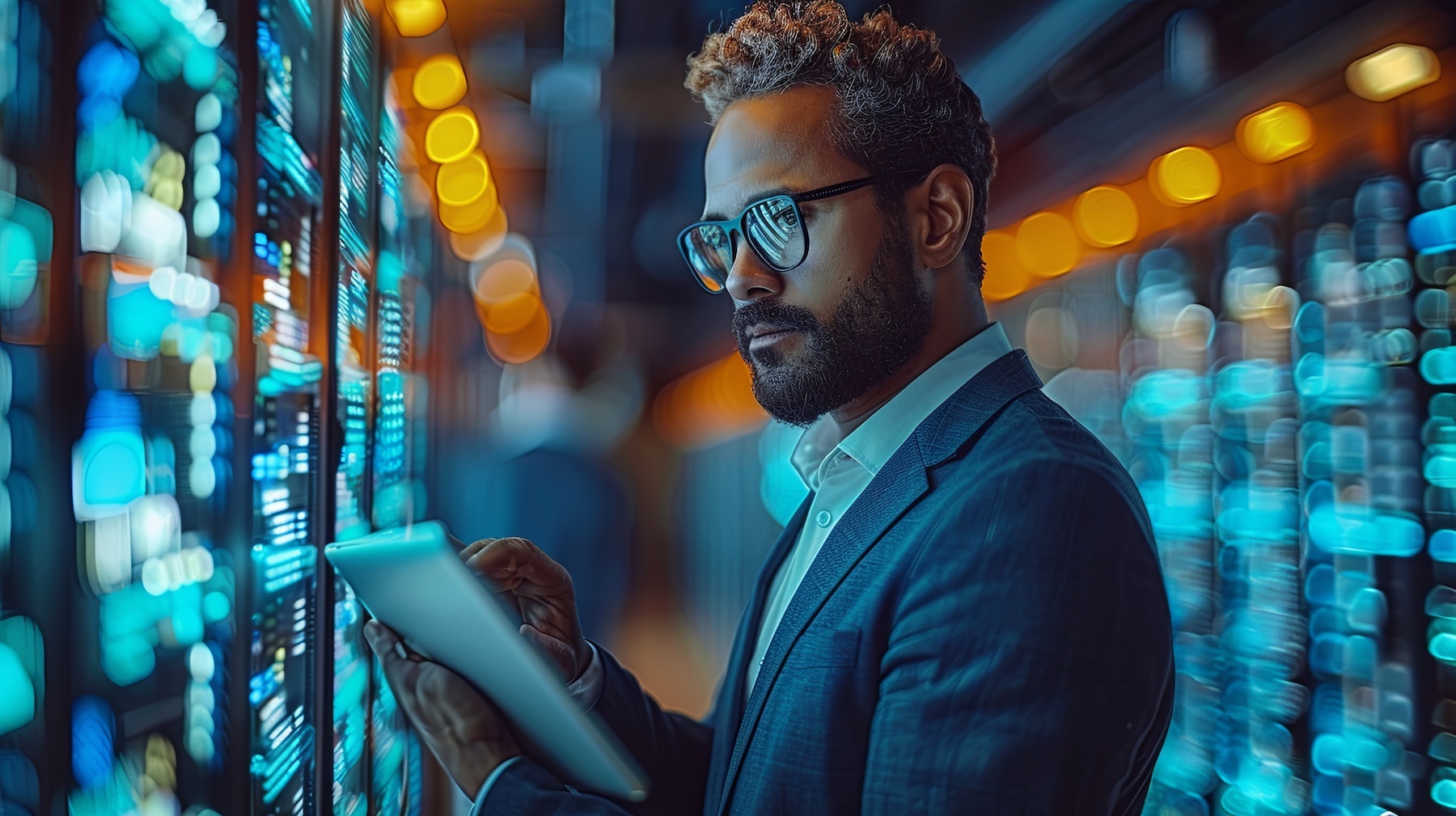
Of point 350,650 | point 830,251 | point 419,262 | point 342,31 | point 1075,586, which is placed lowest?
point 350,650

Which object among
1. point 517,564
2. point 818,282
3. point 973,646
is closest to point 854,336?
point 818,282

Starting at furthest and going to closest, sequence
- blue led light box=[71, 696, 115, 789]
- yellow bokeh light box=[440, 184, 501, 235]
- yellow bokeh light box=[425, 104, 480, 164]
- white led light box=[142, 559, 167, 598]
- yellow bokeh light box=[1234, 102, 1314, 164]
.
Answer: yellow bokeh light box=[440, 184, 501, 235] < yellow bokeh light box=[425, 104, 480, 164] < yellow bokeh light box=[1234, 102, 1314, 164] < white led light box=[142, 559, 167, 598] < blue led light box=[71, 696, 115, 789]

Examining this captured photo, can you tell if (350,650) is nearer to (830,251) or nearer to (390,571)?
(390,571)

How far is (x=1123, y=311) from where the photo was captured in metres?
Result: 3.19

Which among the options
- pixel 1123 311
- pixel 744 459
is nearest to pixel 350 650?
pixel 1123 311

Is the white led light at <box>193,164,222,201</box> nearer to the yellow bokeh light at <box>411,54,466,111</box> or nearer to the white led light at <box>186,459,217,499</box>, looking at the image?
the white led light at <box>186,459,217,499</box>

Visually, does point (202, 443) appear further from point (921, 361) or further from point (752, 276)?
point (921, 361)

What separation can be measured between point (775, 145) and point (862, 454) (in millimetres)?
448

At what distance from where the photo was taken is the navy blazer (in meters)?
0.84

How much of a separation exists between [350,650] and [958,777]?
45.4 inches

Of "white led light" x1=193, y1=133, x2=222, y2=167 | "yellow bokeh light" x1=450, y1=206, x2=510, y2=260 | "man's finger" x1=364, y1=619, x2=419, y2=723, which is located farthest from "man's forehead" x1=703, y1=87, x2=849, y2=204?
"yellow bokeh light" x1=450, y1=206, x2=510, y2=260

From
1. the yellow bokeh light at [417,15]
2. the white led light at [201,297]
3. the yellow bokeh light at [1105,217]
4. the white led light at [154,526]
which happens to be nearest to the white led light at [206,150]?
the white led light at [201,297]

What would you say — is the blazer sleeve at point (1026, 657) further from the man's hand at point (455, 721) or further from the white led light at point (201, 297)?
the white led light at point (201, 297)

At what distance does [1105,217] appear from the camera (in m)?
3.35
